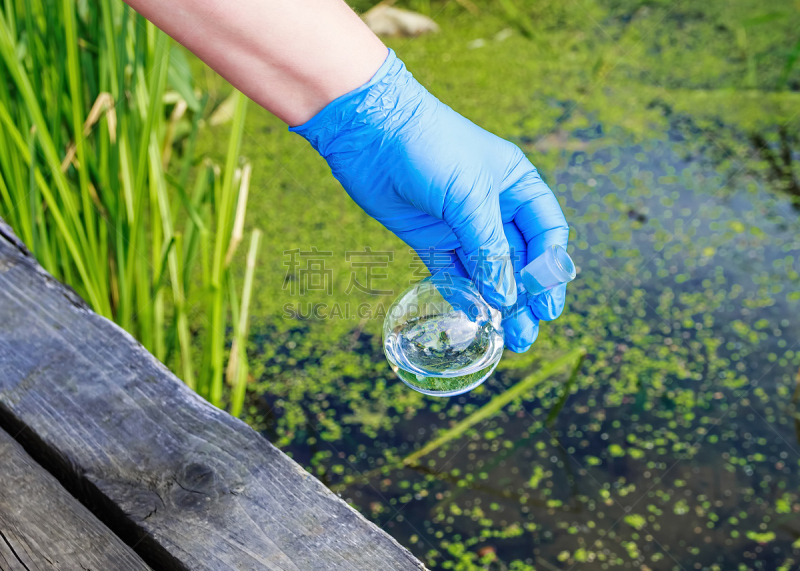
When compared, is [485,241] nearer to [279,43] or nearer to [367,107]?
[367,107]

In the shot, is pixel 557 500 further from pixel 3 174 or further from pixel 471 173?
pixel 3 174

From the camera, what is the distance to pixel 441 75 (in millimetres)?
2574

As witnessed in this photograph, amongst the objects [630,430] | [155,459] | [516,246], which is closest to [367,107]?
[516,246]

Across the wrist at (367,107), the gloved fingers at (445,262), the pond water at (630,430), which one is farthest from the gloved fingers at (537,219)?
the pond water at (630,430)

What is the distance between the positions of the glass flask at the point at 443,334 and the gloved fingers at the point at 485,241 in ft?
0.08

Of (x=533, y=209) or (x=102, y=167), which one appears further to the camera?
(x=102, y=167)

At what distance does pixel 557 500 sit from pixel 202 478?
3.36 feet

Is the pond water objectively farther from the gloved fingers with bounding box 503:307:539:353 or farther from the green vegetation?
the gloved fingers with bounding box 503:307:539:353

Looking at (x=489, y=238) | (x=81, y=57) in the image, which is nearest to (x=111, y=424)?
A: (x=489, y=238)

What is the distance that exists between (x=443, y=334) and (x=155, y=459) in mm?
428

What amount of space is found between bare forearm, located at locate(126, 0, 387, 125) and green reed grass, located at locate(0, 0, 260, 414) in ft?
1.43

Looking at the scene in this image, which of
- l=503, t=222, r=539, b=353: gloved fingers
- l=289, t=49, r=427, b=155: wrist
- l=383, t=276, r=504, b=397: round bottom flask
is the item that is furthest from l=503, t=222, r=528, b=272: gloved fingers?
l=289, t=49, r=427, b=155: wrist

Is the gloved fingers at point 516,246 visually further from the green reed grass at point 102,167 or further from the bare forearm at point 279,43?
the green reed grass at point 102,167

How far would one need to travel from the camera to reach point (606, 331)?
1763 mm
